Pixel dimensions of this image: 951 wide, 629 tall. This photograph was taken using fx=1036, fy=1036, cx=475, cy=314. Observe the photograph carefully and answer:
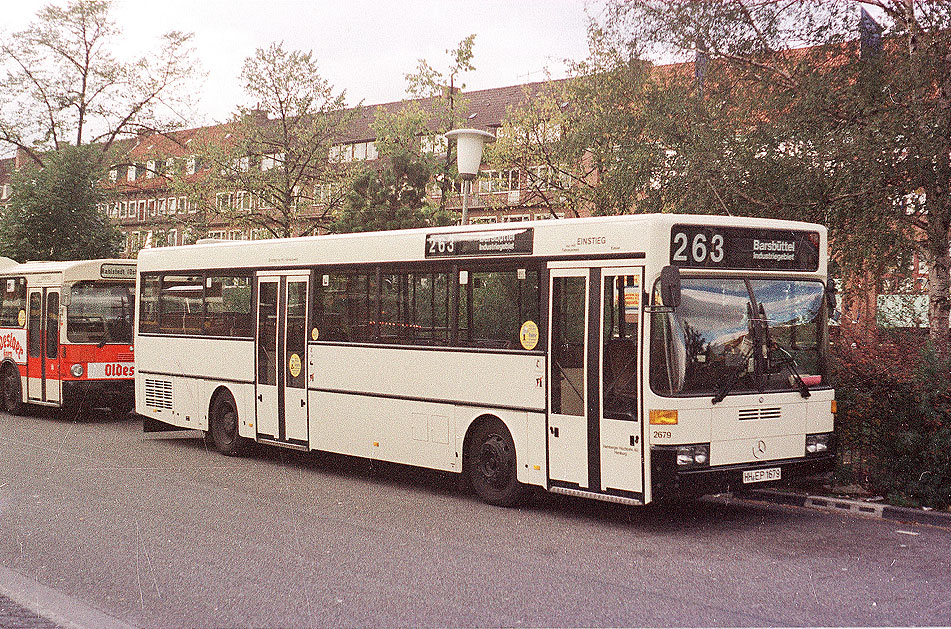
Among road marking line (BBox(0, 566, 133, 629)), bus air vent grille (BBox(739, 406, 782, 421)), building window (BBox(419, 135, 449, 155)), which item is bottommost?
road marking line (BBox(0, 566, 133, 629))

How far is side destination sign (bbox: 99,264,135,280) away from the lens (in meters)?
19.8

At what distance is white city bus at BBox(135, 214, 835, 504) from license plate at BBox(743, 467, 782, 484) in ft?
0.06

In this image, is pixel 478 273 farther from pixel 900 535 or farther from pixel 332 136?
pixel 332 136

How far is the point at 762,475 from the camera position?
920 cm

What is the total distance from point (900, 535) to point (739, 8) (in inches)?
432

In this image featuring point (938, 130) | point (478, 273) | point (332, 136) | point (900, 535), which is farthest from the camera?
point (332, 136)

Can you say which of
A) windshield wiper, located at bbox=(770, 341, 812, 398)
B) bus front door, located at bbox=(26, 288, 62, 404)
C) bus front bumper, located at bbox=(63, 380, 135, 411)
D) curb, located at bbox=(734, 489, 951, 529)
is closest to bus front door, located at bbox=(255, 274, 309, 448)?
curb, located at bbox=(734, 489, 951, 529)

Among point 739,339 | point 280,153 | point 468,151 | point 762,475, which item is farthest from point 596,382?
point 280,153

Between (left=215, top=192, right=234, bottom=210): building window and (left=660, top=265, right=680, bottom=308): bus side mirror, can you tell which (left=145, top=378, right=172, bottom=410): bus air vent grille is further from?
(left=215, top=192, right=234, bottom=210): building window

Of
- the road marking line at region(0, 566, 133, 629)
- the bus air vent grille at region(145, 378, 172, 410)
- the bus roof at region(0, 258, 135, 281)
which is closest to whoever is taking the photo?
the road marking line at region(0, 566, 133, 629)

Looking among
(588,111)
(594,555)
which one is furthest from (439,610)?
(588,111)

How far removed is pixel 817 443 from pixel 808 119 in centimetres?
748

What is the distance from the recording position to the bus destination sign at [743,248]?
9.15 metres

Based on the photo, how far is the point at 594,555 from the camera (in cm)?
823
